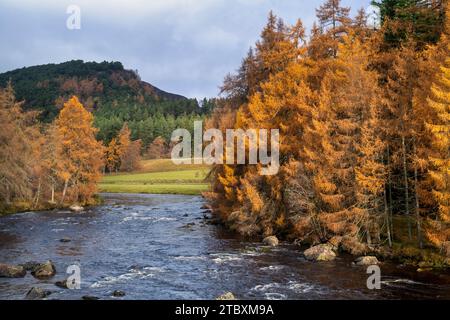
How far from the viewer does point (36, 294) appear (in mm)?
22281

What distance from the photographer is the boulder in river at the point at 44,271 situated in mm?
26541

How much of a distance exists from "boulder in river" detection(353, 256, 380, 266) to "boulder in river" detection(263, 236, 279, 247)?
330 inches

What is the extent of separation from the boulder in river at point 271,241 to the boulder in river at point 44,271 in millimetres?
17132

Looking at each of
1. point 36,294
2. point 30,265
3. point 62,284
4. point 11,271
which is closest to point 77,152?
point 30,265

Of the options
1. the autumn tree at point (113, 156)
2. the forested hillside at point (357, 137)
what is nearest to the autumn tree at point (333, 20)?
the forested hillside at point (357, 137)

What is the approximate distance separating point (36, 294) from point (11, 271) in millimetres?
5617

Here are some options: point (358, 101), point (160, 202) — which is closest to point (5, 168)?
point (160, 202)

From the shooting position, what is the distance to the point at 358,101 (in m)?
32.6

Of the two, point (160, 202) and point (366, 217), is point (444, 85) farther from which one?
point (160, 202)

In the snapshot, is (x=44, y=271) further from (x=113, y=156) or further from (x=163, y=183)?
(x=113, y=156)

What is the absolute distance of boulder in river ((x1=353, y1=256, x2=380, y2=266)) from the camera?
2927 cm

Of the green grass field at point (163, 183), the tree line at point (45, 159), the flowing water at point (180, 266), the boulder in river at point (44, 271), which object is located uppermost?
the tree line at point (45, 159)

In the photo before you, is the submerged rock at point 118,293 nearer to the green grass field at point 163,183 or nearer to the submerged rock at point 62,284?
the submerged rock at point 62,284
